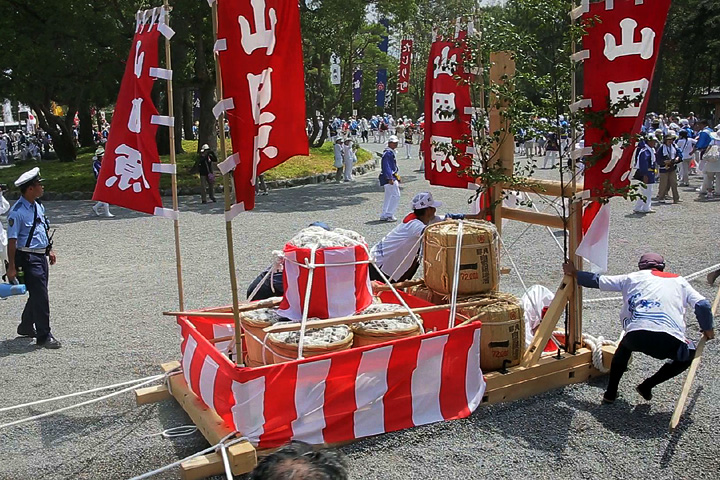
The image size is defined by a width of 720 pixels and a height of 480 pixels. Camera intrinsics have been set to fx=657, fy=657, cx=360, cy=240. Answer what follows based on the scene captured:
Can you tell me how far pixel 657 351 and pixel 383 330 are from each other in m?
2.11

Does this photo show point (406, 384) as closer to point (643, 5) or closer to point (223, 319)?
point (223, 319)

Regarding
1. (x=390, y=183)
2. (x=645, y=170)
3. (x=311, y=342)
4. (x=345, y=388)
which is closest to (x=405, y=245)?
(x=311, y=342)

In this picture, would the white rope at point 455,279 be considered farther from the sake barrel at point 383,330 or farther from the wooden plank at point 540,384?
the wooden plank at point 540,384

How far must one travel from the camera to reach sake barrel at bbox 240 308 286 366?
523cm

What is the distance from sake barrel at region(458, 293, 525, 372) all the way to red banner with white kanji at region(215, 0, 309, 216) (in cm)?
215

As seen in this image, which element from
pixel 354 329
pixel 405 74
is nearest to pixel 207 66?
pixel 405 74

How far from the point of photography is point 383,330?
5109 millimetres

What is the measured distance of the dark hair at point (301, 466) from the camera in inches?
67.8

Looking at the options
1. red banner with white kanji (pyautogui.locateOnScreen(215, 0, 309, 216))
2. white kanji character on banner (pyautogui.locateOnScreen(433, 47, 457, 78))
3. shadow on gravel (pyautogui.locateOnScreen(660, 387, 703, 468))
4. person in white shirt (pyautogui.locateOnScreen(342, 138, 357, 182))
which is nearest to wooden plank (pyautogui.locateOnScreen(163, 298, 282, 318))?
red banner with white kanji (pyautogui.locateOnScreen(215, 0, 309, 216))

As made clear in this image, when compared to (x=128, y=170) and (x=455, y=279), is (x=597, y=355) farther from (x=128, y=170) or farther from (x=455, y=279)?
(x=128, y=170)

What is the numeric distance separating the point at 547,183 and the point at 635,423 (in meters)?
2.26

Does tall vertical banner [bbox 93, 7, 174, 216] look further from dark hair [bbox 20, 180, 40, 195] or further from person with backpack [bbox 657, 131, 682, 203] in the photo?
person with backpack [bbox 657, 131, 682, 203]

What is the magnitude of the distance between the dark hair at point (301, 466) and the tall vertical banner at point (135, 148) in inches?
170

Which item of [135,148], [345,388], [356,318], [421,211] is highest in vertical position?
[135,148]
